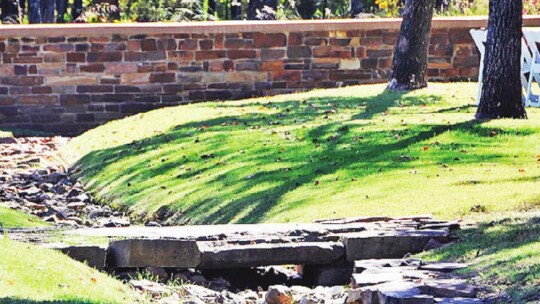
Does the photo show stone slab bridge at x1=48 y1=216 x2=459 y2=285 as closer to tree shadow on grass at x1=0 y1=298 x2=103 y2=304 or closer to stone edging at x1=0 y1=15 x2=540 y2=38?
tree shadow on grass at x1=0 y1=298 x2=103 y2=304

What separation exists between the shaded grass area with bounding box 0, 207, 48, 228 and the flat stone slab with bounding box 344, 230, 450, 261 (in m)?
3.89

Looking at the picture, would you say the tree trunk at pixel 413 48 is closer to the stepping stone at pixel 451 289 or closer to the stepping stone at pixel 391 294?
the stepping stone at pixel 391 294

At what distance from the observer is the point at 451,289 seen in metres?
7.65

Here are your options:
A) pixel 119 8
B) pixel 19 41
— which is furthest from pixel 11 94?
pixel 119 8

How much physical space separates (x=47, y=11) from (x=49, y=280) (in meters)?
24.0

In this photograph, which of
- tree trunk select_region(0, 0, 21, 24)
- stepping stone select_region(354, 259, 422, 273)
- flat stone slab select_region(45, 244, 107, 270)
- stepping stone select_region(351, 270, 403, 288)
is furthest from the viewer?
tree trunk select_region(0, 0, 21, 24)

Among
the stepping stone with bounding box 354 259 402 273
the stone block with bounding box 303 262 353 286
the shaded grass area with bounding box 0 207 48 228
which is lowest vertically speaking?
the shaded grass area with bounding box 0 207 48 228

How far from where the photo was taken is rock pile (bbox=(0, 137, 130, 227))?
14.2 metres

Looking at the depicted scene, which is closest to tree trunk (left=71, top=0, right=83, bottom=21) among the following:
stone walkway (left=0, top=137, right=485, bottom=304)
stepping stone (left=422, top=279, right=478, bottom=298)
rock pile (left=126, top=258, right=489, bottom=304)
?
stone walkway (left=0, top=137, right=485, bottom=304)

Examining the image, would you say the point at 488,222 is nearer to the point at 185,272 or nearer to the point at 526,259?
the point at 526,259

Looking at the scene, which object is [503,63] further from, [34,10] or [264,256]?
[34,10]

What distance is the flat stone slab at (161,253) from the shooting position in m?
9.49

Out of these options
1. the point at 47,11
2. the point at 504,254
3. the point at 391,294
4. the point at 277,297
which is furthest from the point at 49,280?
the point at 47,11

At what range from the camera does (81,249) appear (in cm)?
942
